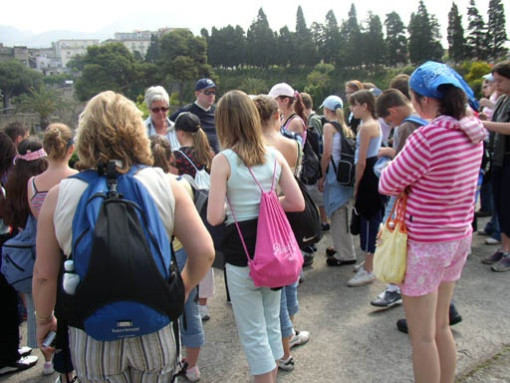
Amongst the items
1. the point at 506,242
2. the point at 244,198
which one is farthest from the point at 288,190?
the point at 506,242

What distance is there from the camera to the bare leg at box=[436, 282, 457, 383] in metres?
2.39

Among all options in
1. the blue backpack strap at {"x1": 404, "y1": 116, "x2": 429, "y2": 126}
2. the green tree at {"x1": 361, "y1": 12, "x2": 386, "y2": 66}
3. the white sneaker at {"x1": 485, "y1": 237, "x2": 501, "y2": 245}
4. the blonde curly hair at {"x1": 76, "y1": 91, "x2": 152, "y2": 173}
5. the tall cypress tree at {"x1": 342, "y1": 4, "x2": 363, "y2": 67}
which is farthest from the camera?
the tall cypress tree at {"x1": 342, "y1": 4, "x2": 363, "y2": 67}

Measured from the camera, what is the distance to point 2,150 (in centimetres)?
362

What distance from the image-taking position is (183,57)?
257 feet

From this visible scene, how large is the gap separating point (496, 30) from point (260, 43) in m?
40.8

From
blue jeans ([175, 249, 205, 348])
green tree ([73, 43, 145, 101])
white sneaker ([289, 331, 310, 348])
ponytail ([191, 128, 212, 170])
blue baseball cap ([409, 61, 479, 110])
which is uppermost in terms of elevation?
green tree ([73, 43, 145, 101])

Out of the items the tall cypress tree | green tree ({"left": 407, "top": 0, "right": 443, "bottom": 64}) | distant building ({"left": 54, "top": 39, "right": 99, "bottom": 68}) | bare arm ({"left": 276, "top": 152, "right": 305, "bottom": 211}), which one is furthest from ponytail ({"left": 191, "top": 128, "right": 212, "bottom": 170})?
distant building ({"left": 54, "top": 39, "right": 99, "bottom": 68})

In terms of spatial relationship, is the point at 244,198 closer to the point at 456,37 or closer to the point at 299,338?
the point at 299,338

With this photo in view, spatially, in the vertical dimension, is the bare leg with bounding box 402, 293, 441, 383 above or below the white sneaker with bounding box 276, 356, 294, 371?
above

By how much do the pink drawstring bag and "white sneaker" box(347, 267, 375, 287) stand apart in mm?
1963

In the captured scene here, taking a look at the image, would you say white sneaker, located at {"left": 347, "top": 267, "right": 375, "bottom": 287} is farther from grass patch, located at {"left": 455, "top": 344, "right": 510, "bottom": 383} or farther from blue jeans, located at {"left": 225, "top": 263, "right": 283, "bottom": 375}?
blue jeans, located at {"left": 225, "top": 263, "right": 283, "bottom": 375}

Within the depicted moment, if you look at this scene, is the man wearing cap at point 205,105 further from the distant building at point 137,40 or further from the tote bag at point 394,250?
the distant building at point 137,40

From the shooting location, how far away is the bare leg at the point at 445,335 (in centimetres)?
239

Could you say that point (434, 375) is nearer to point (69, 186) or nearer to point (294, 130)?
point (69, 186)
